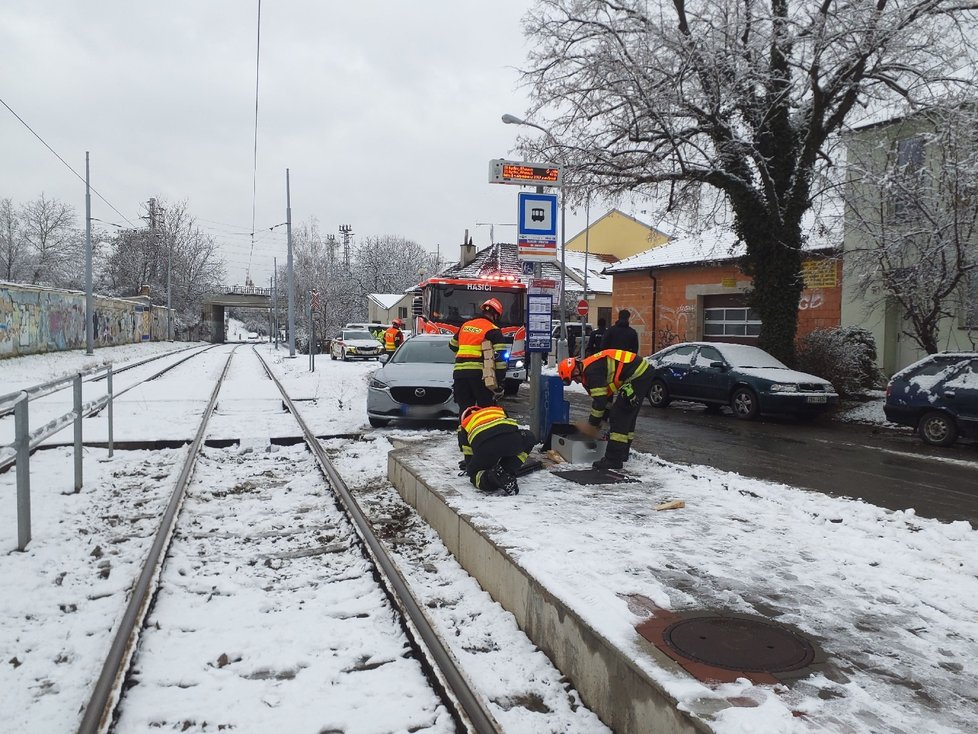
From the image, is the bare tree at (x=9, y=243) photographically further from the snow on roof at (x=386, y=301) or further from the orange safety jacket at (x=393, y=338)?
the orange safety jacket at (x=393, y=338)

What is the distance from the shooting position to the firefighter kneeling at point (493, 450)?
5812 mm

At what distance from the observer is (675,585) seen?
3936 millimetres

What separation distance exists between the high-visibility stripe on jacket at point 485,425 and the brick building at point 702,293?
14.5m

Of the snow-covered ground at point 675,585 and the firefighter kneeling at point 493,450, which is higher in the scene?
the firefighter kneeling at point 493,450

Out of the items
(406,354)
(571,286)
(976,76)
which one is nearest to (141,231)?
(571,286)

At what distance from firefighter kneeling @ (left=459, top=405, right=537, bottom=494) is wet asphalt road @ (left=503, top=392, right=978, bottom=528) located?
3.48 metres

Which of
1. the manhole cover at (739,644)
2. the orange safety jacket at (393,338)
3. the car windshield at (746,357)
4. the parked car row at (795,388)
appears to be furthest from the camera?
the orange safety jacket at (393,338)

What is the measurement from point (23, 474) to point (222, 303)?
79437mm

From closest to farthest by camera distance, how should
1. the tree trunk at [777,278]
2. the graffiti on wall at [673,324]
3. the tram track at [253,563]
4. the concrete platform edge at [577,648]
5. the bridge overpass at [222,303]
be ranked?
the concrete platform edge at [577,648], the tram track at [253,563], the tree trunk at [777,278], the graffiti on wall at [673,324], the bridge overpass at [222,303]

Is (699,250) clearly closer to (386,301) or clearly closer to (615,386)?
(615,386)

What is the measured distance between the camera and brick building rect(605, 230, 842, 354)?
19.4m

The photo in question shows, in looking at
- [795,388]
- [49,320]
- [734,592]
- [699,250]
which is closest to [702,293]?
[699,250]

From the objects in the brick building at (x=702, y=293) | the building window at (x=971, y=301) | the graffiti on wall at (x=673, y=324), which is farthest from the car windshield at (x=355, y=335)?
the building window at (x=971, y=301)

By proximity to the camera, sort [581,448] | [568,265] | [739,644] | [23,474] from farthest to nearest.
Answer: [568,265] < [581,448] < [23,474] < [739,644]
